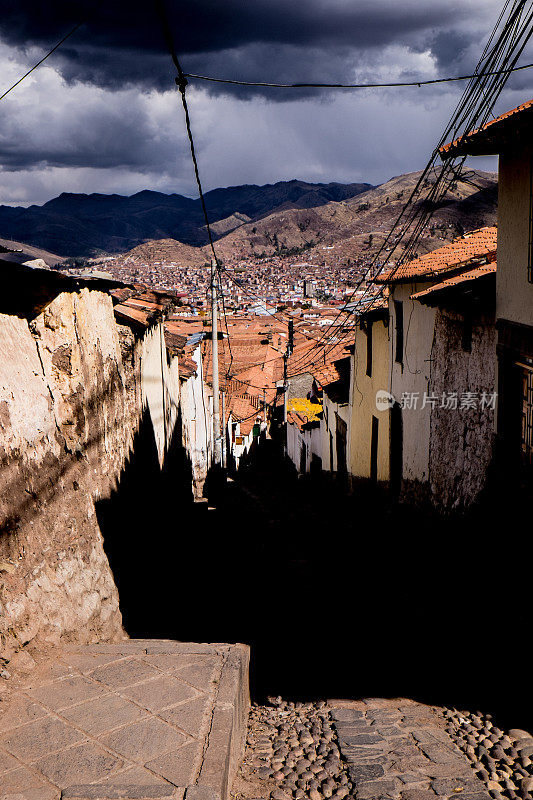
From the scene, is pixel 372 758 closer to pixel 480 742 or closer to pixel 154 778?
pixel 480 742

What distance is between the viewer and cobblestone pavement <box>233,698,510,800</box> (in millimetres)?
3998

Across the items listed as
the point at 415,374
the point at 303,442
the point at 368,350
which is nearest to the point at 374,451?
the point at 368,350

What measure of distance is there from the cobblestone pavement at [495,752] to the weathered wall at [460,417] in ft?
11.3

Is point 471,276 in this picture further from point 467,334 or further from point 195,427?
point 195,427

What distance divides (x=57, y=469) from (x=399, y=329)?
884 centimetres

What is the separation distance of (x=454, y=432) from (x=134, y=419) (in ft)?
14.0

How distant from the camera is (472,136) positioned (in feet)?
20.7

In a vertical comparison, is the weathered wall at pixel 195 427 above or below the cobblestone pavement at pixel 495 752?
above

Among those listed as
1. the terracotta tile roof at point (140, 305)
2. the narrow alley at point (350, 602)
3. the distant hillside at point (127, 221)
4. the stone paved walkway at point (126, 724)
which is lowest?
the narrow alley at point (350, 602)

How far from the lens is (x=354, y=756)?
439 cm

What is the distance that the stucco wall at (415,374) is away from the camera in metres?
11.0

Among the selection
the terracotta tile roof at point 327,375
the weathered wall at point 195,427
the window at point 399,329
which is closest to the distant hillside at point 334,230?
the weathered wall at point 195,427

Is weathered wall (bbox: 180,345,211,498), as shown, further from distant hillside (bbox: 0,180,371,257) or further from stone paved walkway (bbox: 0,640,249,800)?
distant hillside (bbox: 0,180,371,257)

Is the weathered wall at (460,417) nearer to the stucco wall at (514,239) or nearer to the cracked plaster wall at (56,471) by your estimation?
the stucco wall at (514,239)
